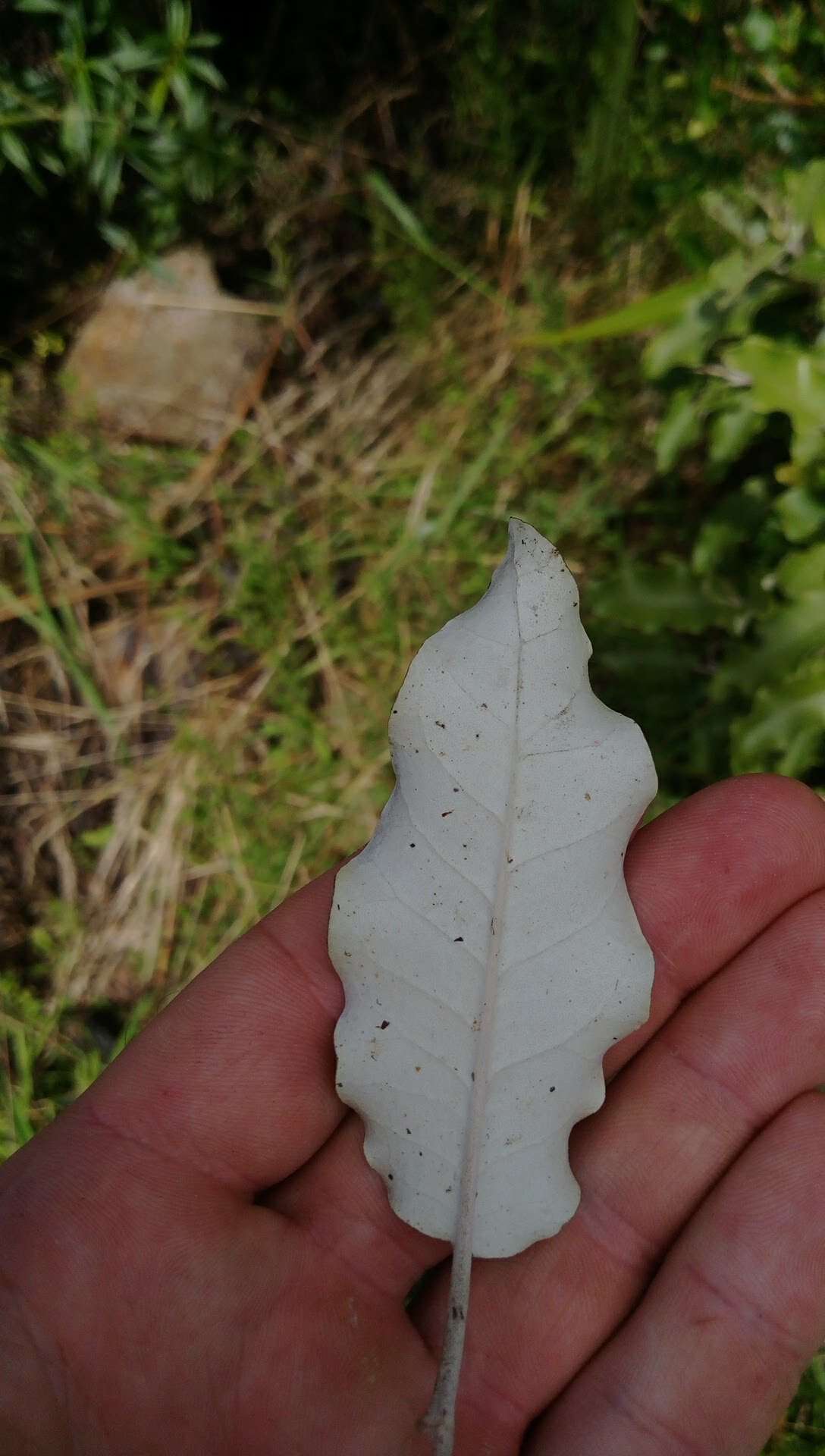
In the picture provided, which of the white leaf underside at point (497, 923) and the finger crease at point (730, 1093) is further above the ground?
the white leaf underside at point (497, 923)

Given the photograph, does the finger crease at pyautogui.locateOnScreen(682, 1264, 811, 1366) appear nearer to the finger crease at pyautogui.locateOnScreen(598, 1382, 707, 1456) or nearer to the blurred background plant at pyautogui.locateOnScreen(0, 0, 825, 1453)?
the finger crease at pyautogui.locateOnScreen(598, 1382, 707, 1456)

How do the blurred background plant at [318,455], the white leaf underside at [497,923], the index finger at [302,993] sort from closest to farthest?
the white leaf underside at [497,923] < the index finger at [302,993] < the blurred background plant at [318,455]

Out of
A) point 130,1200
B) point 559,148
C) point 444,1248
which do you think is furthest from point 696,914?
point 559,148

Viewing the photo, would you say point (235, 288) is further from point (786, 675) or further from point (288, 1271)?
point (288, 1271)

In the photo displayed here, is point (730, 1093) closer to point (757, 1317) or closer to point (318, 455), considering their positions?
point (757, 1317)

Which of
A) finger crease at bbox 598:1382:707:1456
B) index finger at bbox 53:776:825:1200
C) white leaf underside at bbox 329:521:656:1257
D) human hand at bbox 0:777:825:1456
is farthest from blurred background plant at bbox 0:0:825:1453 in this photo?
finger crease at bbox 598:1382:707:1456

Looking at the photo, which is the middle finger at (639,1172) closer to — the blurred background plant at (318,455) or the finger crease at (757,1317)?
the finger crease at (757,1317)

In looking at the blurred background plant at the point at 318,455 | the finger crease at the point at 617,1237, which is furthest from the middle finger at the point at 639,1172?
the blurred background plant at the point at 318,455
